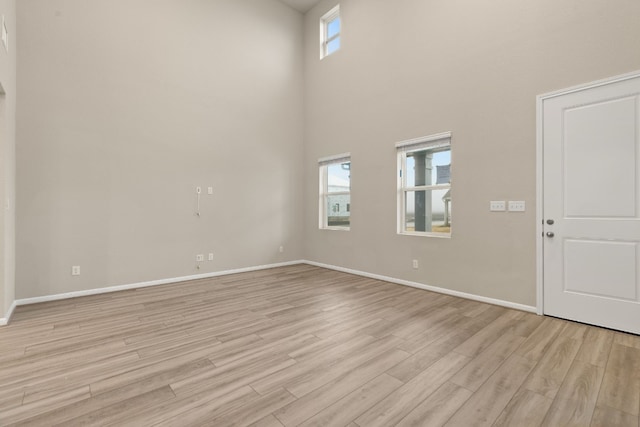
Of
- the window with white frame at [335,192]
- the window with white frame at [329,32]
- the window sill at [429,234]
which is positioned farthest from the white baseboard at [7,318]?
the window with white frame at [329,32]

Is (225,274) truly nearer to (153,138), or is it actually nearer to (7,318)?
(153,138)

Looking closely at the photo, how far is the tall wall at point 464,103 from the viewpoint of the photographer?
317cm

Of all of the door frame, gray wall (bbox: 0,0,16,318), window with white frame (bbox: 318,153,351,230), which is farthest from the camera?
window with white frame (bbox: 318,153,351,230)

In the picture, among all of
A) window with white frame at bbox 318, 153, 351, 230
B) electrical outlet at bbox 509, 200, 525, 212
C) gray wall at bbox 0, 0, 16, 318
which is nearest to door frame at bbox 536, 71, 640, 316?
electrical outlet at bbox 509, 200, 525, 212

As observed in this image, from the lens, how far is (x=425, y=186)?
4555 mm

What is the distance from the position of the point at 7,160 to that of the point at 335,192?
467cm

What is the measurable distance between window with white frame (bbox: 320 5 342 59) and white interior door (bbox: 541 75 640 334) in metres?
4.17

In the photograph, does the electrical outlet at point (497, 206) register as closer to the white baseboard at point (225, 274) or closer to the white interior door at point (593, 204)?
the white interior door at point (593, 204)

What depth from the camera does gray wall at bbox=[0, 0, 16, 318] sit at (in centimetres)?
296

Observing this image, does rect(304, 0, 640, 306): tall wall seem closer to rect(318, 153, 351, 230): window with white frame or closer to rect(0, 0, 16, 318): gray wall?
rect(318, 153, 351, 230): window with white frame

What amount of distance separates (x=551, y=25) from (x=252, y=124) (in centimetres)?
463

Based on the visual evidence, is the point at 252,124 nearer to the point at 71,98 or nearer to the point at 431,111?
the point at 71,98

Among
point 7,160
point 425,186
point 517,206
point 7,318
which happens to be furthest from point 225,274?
point 517,206

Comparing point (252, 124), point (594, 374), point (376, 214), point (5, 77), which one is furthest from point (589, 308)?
point (5, 77)
